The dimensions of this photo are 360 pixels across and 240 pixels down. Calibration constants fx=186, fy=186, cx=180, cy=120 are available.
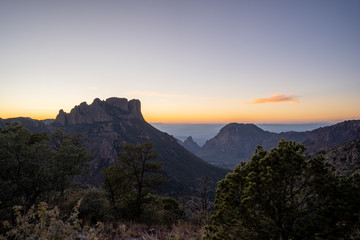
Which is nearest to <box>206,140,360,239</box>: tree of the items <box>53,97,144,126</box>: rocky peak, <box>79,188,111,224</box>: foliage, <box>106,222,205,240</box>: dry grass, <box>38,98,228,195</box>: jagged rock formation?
<box>106,222,205,240</box>: dry grass

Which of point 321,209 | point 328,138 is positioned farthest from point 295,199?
point 328,138

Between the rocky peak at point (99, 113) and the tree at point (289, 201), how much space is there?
453ft

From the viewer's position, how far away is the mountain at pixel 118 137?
324 ft

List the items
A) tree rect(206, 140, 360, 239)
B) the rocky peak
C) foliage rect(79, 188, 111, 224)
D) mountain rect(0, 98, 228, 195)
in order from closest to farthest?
tree rect(206, 140, 360, 239) → foliage rect(79, 188, 111, 224) → mountain rect(0, 98, 228, 195) → the rocky peak

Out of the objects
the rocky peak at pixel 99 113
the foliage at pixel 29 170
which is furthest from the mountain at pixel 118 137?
the foliage at pixel 29 170

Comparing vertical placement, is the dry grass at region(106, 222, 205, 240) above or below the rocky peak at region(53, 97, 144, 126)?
below

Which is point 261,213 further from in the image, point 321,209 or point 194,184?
point 194,184

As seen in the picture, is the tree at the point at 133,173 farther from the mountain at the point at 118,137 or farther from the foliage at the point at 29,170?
the mountain at the point at 118,137

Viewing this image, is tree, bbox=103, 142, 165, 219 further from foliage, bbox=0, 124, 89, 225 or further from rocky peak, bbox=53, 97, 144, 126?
rocky peak, bbox=53, 97, 144, 126

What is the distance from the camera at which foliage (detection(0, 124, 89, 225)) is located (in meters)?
9.56

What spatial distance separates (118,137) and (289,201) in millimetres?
117275

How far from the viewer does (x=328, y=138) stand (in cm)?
17912

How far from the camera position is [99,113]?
437 ft

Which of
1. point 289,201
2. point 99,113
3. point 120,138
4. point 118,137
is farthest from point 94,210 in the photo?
point 99,113
